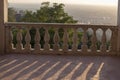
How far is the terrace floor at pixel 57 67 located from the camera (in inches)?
197

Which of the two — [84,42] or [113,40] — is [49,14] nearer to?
[84,42]

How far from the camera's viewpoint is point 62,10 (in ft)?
46.2

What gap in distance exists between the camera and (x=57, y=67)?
5.64 metres

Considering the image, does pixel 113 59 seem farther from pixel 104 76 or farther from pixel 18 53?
pixel 18 53

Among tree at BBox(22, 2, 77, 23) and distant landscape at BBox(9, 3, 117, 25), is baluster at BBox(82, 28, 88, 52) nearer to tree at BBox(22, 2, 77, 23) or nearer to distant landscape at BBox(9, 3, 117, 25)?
distant landscape at BBox(9, 3, 117, 25)

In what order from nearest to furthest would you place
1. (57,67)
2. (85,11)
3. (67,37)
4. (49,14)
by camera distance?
(57,67) → (67,37) → (85,11) → (49,14)

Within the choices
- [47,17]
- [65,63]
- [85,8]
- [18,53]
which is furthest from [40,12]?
[65,63]

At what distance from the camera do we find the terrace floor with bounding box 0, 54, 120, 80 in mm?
4996

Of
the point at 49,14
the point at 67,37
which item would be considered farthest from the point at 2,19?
the point at 49,14

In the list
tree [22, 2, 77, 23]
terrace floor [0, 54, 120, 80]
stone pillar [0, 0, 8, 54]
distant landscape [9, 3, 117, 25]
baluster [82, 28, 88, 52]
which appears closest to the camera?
terrace floor [0, 54, 120, 80]

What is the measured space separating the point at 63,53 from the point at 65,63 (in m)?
0.88

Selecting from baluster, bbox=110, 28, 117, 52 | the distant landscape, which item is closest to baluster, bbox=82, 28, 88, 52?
baluster, bbox=110, 28, 117, 52

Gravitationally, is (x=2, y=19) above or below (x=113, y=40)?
above

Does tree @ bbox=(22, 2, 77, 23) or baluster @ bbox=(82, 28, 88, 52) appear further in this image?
tree @ bbox=(22, 2, 77, 23)
